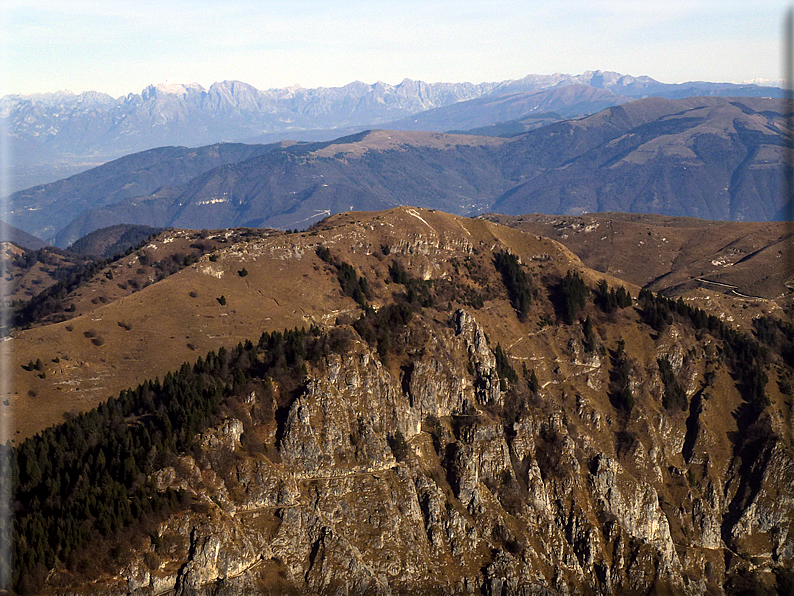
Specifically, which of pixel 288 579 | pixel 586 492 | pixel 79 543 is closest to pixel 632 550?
pixel 586 492

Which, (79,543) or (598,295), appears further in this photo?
(598,295)

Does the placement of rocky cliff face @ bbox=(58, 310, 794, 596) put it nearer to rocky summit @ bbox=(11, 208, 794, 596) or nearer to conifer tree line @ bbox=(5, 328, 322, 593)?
rocky summit @ bbox=(11, 208, 794, 596)

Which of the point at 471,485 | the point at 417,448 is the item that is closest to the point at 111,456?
the point at 417,448

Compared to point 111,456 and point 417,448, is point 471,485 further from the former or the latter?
point 111,456

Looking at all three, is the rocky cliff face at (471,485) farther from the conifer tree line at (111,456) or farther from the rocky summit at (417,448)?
the conifer tree line at (111,456)

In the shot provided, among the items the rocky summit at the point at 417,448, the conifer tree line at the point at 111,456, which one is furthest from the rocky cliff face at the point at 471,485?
the conifer tree line at the point at 111,456

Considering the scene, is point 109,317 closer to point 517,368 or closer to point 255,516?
point 255,516
